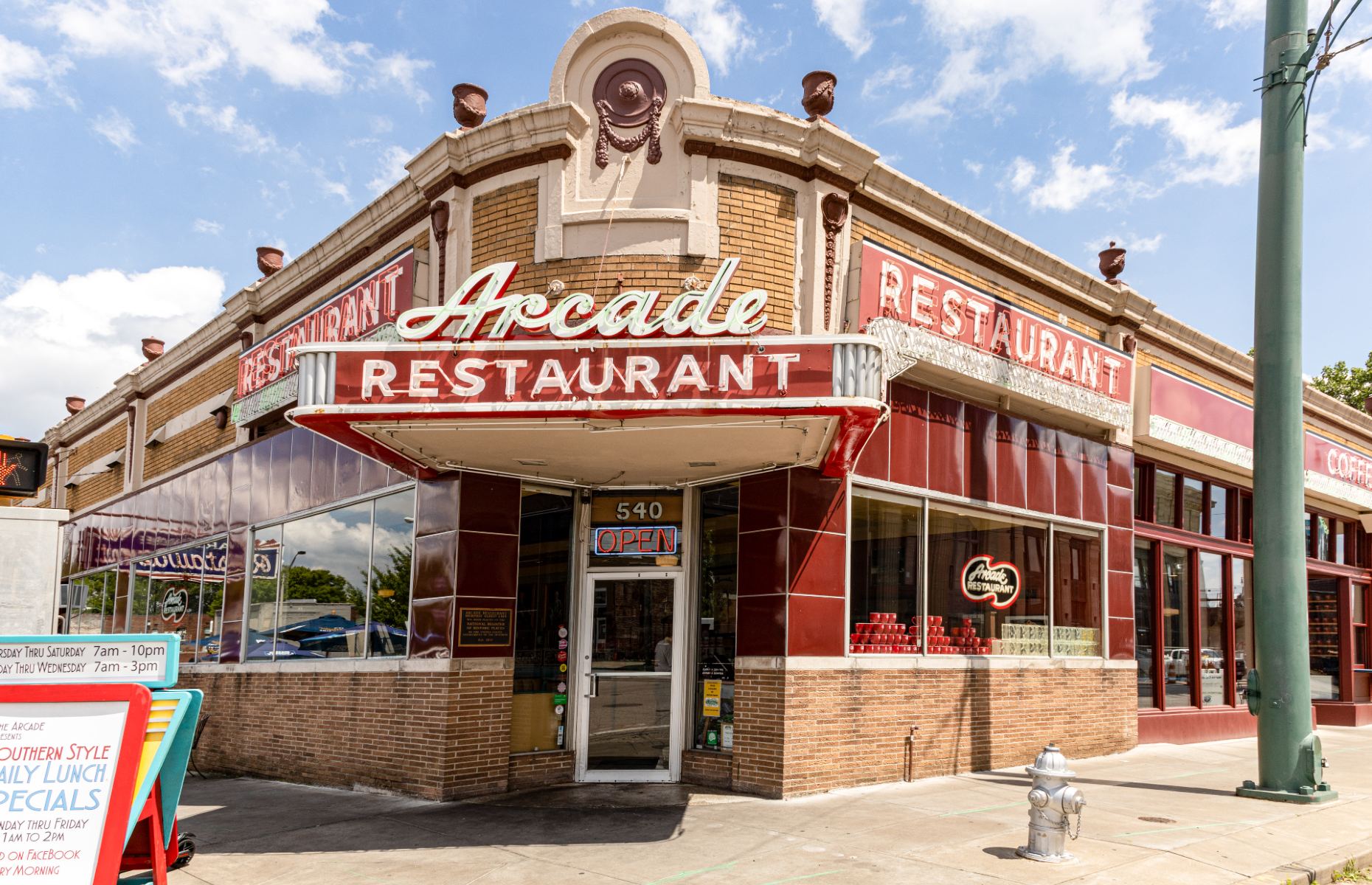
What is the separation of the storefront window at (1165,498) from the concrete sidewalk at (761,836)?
586cm

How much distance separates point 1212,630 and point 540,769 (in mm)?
12668

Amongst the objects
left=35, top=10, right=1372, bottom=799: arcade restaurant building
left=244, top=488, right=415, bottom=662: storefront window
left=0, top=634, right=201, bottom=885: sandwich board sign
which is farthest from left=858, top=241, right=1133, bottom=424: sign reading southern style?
left=0, top=634, right=201, bottom=885: sandwich board sign

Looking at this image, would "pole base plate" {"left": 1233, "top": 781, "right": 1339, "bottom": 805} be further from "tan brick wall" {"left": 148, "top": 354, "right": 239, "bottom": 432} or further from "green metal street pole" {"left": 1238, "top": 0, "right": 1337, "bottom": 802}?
"tan brick wall" {"left": 148, "top": 354, "right": 239, "bottom": 432}

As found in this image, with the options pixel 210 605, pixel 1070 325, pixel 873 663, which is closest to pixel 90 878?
pixel 873 663

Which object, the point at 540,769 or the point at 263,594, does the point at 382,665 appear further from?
the point at 263,594

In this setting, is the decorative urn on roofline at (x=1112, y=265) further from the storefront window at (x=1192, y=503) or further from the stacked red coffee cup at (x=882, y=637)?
the stacked red coffee cup at (x=882, y=637)

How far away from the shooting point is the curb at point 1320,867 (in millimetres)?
8047

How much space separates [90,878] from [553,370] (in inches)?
183

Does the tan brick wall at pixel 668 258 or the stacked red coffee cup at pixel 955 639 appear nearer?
the tan brick wall at pixel 668 258

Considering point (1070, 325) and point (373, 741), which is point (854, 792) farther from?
point (1070, 325)

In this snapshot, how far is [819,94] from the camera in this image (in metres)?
12.0

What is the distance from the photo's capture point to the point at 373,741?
Answer: 12094 millimetres

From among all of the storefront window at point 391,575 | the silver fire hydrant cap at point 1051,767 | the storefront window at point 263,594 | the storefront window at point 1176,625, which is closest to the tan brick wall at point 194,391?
the storefront window at point 263,594

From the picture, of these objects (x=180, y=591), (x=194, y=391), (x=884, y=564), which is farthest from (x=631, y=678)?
(x=194, y=391)
